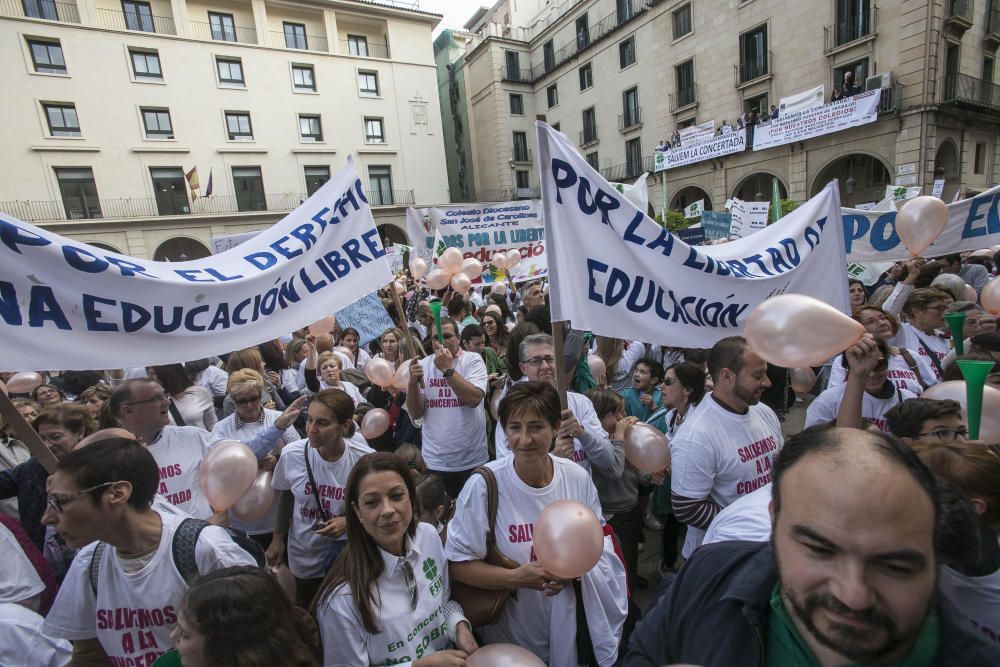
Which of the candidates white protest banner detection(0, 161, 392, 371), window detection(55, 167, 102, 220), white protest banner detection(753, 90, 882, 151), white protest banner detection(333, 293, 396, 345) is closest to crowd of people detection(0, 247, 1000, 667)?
white protest banner detection(0, 161, 392, 371)

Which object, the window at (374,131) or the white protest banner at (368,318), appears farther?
the window at (374,131)

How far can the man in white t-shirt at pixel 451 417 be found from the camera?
3.59 meters

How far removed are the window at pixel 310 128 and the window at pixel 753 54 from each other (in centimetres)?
2030

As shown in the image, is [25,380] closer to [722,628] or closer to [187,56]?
[722,628]

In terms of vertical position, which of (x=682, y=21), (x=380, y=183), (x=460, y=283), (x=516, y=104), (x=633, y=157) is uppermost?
(x=682, y=21)

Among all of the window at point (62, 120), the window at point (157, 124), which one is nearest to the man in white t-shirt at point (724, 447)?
the window at point (157, 124)

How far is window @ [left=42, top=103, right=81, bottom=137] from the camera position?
2031 centimetres

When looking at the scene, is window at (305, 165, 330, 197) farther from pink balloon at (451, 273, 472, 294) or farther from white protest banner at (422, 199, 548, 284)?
pink balloon at (451, 273, 472, 294)

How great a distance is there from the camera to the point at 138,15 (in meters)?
21.9

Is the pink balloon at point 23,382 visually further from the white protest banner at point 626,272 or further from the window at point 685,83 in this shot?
the window at point 685,83

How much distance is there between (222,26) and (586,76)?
62.2 ft

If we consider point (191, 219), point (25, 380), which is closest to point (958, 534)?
point (25, 380)

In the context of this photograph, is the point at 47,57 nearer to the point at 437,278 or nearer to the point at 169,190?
the point at 169,190

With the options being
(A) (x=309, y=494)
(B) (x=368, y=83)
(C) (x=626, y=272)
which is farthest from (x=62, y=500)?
(B) (x=368, y=83)
